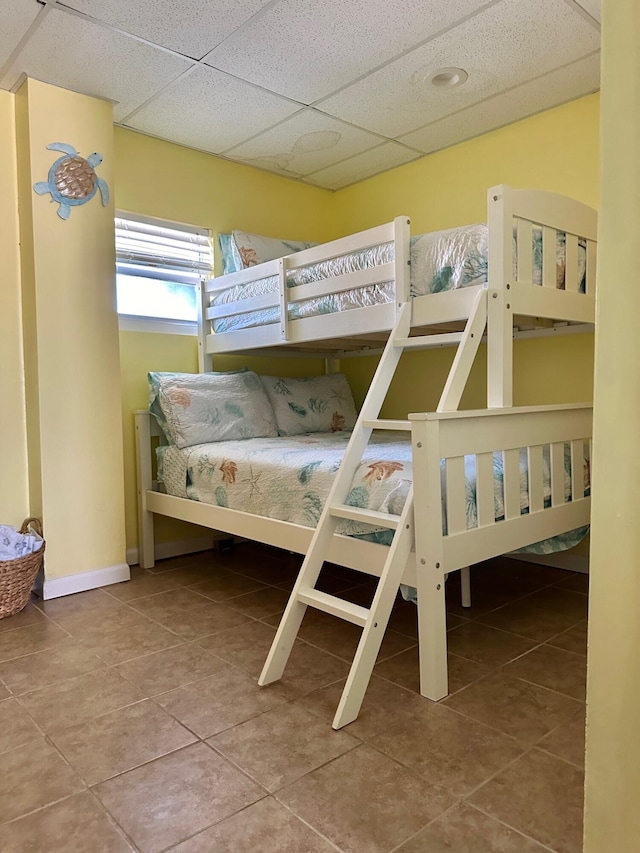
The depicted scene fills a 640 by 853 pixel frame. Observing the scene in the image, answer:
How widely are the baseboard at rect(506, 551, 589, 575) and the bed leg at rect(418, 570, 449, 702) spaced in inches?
58.3

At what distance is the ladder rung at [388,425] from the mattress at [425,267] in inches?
23.2

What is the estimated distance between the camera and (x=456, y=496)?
1.78m

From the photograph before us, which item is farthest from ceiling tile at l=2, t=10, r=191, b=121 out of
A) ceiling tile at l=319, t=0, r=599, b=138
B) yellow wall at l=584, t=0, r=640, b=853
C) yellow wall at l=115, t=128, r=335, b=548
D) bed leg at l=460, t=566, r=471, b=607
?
bed leg at l=460, t=566, r=471, b=607

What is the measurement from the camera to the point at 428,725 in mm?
1559

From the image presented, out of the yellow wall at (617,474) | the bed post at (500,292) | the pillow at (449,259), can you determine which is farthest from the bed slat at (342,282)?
the yellow wall at (617,474)

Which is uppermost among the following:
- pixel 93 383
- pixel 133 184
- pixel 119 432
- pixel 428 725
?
pixel 133 184

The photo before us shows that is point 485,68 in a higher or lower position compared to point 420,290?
higher

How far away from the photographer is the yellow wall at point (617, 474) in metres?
0.51

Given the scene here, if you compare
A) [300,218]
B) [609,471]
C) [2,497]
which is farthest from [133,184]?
[609,471]

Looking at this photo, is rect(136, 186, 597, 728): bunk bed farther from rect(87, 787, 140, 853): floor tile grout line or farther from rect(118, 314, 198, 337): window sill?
rect(118, 314, 198, 337): window sill

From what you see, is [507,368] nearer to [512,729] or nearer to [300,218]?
[512,729]

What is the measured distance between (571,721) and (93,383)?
231 centimetres

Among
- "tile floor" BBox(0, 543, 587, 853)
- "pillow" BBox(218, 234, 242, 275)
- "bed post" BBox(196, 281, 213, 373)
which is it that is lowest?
"tile floor" BBox(0, 543, 587, 853)

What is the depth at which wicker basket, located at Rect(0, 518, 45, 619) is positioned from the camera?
2.36 meters
